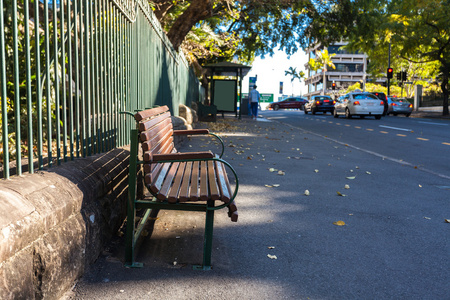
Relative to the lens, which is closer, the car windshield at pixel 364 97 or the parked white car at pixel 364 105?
the parked white car at pixel 364 105

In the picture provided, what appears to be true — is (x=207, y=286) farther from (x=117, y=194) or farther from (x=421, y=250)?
(x=421, y=250)

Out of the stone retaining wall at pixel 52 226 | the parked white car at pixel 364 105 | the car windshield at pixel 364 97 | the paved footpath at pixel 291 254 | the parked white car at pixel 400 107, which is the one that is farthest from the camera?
the parked white car at pixel 400 107

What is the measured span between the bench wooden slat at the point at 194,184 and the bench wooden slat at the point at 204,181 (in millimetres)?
37

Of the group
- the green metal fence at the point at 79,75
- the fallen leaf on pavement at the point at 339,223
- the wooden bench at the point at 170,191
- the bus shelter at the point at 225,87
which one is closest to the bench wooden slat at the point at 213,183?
the wooden bench at the point at 170,191

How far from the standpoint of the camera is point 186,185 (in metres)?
3.38

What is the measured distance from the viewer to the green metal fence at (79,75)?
2.59 meters

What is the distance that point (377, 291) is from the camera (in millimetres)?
2822

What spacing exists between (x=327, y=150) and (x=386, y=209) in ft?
18.4

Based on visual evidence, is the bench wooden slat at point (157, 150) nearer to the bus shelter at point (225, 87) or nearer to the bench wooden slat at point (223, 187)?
the bench wooden slat at point (223, 187)

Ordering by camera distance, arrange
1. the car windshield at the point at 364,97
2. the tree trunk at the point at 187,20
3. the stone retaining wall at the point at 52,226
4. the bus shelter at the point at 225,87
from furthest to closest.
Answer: the car windshield at the point at 364,97 → the bus shelter at the point at 225,87 → the tree trunk at the point at 187,20 → the stone retaining wall at the point at 52,226

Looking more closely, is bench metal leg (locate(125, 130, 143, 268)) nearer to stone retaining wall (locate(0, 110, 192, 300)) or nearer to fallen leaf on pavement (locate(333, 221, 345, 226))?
stone retaining wall (locate(0, 110, 192, 300))

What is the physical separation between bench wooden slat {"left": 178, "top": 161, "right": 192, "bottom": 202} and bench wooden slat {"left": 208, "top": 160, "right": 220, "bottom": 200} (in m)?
0.16

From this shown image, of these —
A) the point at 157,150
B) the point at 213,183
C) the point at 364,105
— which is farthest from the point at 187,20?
the point at 364,105

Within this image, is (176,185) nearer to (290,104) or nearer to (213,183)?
(213,183)
